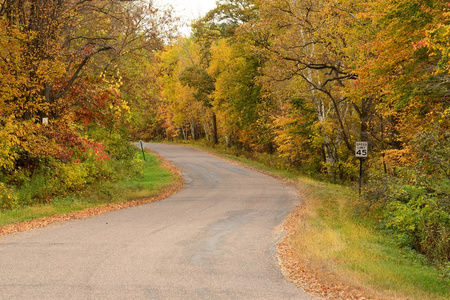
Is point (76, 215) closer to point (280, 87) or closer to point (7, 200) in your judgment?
point (7, 200)

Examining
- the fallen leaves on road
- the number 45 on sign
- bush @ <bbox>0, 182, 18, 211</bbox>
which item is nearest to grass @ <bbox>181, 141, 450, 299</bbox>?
the number 45 on sign

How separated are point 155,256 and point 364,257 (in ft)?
14.6

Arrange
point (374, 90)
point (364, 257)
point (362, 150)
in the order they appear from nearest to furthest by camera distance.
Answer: point (364, 257) < point (374, 90) < point (362, 150)

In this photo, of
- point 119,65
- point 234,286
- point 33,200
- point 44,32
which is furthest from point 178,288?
point 119,65

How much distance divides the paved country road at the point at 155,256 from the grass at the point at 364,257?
0.89 m

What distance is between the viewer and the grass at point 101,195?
13.2 m

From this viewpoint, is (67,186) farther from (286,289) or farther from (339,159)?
(339,159)

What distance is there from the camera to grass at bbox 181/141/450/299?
7.07 metres

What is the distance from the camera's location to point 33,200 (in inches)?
609

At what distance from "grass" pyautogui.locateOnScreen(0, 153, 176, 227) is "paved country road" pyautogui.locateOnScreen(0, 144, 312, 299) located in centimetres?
160

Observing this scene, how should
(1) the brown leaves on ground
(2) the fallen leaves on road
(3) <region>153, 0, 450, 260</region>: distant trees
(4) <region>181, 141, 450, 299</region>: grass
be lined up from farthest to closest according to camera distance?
(2) the fallen leaves on road < (3) <region>153, 0, 450, 260</region>: distant trees < (4) <region>181, 141, 450, 299</region>: grass < (1) the brown leaves on ground

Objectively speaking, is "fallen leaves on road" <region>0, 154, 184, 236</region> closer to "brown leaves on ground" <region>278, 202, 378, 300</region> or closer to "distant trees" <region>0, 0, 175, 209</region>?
"distant trees" <region>0, 0, 175, 209</region>

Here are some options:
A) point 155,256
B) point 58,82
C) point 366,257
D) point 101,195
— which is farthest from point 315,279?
point 58,82

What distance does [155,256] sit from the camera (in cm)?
866
